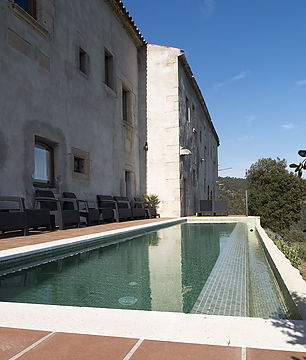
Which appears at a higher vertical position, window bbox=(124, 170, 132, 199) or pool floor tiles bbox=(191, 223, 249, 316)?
window bbox=(124, 170, 132, 199)

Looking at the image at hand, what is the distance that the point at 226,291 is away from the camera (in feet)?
7.23

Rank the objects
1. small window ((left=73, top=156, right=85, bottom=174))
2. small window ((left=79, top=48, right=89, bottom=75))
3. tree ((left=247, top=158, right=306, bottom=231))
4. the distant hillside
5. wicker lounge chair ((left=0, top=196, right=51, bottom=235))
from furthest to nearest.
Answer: the distant hillside < tree ((left=247, top=158, right=306, bottom=231)) < small window ((left=79, top=48, right=89, bottom=75)) < small window ((left=73, top=156, right=85, bottom=174)) < wicker lounge chair ((left=0, top=196, right=51, bottom=235))

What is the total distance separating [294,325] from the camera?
1.30 m

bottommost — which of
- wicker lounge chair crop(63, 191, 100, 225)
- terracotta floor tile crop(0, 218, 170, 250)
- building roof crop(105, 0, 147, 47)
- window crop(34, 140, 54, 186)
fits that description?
terracotta floor tile crop(0, 218, 170, 250)

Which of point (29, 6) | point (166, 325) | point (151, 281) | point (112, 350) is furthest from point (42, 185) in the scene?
point (112, 350)

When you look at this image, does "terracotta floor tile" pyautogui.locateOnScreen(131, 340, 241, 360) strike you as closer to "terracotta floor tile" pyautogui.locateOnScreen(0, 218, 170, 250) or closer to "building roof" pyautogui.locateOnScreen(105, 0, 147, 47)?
"terracotta floor tile" pyautogui.locateOnScreen(0, 218, 170, 250)

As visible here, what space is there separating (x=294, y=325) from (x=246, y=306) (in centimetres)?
64

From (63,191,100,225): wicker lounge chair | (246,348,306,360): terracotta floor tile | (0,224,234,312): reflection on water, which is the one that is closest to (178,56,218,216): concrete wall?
(63,191,100,225): wicker lounge chair

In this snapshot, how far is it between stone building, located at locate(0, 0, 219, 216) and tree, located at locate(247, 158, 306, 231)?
15.4m

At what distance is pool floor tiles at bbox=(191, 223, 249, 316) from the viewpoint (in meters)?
1.84

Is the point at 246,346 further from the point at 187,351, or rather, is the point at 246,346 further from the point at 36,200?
the point at 36,200

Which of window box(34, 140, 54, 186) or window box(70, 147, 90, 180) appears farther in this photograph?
window box(70, 147, 90, 180)

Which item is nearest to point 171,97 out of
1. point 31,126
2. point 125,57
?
point 125,57

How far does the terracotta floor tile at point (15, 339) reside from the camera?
3.68 feet
